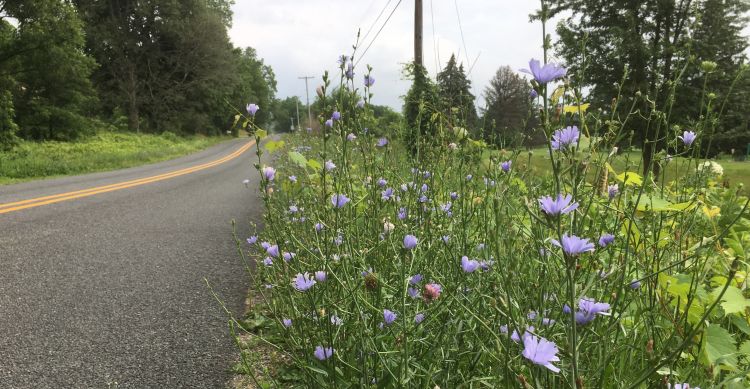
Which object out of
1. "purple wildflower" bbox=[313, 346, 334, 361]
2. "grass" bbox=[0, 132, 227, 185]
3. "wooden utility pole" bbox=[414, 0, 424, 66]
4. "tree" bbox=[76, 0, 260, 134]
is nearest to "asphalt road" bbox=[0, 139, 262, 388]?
"purple wildflower" bbox=[313, 346, 334, 361]

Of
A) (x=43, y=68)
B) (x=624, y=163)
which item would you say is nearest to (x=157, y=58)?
(x=43, y=68)

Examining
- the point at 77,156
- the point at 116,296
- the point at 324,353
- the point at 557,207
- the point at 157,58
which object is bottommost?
the point at 116,296

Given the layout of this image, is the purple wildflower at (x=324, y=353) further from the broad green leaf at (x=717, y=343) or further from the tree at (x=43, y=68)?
the tree at (x=43, y=68)

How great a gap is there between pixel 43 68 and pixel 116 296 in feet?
66.8

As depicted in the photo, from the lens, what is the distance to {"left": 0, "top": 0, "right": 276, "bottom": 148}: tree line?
57.5 ft

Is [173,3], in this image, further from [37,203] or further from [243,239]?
[243,239]

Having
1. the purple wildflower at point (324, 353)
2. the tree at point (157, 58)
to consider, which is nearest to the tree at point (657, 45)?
the purple wildflower at point (324, 353)

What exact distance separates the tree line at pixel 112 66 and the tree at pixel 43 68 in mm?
36

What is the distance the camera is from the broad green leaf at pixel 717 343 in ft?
3.68

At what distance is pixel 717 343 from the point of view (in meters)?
1.15

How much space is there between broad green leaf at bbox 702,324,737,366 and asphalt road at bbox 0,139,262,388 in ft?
5.73

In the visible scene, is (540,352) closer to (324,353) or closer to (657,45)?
(324,353)

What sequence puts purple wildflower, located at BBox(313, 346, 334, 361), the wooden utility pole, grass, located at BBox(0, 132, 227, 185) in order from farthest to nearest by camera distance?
grass, located at BBox(0, 132, 227, 185)
the wooden utility pole
purple wildflower, located at BBox(313, 346, 334, 361)

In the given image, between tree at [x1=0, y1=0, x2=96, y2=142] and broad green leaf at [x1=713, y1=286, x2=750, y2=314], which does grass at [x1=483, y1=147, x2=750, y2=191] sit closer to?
broad green leaf at [x1=713, y1=286, x2=750, y2=314]
